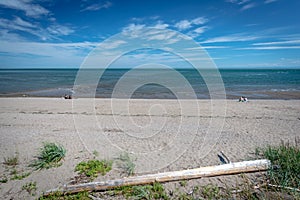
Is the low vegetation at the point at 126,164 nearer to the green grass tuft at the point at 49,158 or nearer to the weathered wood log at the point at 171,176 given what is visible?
the weathered wood log at the point at 171,176

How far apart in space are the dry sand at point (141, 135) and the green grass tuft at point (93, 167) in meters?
0.17

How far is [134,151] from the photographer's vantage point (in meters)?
6.80

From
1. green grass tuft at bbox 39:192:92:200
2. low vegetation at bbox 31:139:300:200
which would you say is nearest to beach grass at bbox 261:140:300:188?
low vegetation at bbox 31:139:300:200

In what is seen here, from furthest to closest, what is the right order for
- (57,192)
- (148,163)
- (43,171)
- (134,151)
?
(134,151) < (148,163) < (43,171) < (57,192)

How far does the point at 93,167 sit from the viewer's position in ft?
18.3

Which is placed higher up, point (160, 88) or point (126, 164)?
point (160, 88)

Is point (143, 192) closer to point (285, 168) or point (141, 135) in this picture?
point (285, 168)

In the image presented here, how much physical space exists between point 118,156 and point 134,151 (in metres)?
0.62

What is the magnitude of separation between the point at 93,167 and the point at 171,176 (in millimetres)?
2150

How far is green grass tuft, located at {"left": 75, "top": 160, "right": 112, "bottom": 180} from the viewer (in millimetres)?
5288

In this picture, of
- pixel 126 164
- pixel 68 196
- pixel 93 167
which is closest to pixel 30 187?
pixel 68 196

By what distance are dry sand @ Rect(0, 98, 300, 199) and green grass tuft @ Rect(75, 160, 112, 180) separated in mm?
175

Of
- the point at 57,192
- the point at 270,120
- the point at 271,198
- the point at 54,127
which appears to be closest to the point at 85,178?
the point at 57,192

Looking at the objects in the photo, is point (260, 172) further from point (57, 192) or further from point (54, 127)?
point (54, 127)
